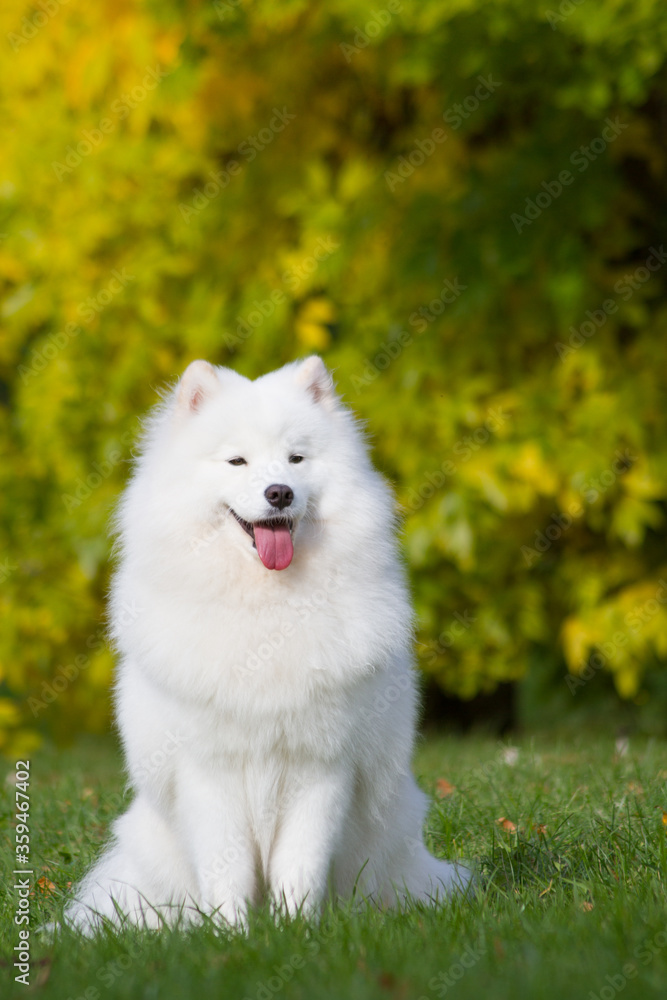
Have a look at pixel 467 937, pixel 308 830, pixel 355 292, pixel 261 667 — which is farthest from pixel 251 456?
pixel 355 292

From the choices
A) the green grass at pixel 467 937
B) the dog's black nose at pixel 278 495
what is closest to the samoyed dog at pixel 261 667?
the dog's black nose at pixel 278 495

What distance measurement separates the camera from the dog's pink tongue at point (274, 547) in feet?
10.7

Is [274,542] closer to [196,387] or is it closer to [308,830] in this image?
[196,387]

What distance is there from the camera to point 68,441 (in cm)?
732

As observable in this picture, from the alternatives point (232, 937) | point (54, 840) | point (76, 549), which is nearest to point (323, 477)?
point (232, 937)

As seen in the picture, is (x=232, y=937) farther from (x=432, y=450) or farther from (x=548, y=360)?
(x=548, y=360)

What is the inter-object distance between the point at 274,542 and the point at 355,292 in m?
4.31

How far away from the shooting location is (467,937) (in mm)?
2875

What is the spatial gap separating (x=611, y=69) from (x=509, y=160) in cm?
110

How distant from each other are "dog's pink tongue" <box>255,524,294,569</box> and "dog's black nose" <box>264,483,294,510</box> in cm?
10

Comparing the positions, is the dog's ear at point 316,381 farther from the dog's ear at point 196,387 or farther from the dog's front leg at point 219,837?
the dog's front leg at point 219,837

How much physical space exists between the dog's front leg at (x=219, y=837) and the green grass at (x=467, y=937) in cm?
22

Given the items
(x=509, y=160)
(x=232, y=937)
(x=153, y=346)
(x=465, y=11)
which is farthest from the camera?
(x=153, y=346)

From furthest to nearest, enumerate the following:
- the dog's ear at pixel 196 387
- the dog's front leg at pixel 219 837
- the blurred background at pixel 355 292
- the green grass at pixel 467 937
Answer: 1. the blurred background at pixel 355 292
2. the dog's ear at pixel 196 387
3. the dog's front leg at pixel 219 837
4. the green grass at pixel 467 937
